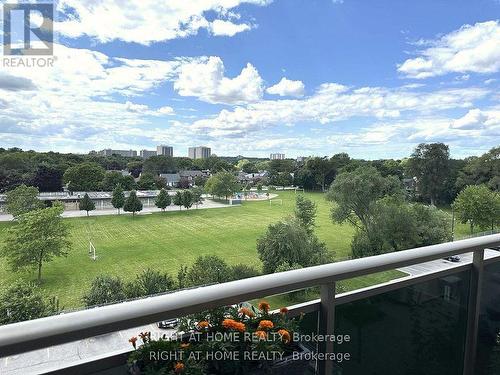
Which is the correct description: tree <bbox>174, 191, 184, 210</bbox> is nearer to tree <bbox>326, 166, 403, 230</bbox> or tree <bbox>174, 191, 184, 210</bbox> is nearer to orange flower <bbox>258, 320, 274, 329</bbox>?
tree <bbox>326, 166, 403, 230</bbox>

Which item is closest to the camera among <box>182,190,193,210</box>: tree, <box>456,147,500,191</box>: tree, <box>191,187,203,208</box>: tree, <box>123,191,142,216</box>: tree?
<box>456,147,500,191</box>: tree

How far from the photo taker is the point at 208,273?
13.6 meters

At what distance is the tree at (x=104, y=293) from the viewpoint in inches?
493

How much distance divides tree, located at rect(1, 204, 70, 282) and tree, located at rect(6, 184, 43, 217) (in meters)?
9.00

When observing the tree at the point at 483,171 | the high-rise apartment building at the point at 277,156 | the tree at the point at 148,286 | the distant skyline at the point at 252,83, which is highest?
the distant skyline at the point at 252,83

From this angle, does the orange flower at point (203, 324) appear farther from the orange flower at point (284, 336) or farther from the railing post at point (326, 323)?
the railing post at point (326, 323)

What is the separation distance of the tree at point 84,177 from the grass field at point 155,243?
804 centimetres

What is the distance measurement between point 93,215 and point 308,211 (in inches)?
888

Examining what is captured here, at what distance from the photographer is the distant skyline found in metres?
23.4

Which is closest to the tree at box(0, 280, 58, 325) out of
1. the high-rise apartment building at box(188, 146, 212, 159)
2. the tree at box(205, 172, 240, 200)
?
the tree at box(205, 172, 240, 200)

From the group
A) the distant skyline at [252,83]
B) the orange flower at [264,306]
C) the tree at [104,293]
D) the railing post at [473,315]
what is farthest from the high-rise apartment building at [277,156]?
the orange flower at [264,306]

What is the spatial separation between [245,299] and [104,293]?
44.2 feet

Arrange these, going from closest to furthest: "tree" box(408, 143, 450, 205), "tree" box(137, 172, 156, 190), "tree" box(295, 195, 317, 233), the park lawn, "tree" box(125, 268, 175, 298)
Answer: "tree" box(125, 268, 175, 298)
the park lawn
"tree" box(295, 195, 317, 233)
"tree" box(408, 143, 450, 205)
"tree" box(137, 172, 156, 190)

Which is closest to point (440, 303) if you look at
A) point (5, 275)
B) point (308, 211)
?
point (308, 211)
